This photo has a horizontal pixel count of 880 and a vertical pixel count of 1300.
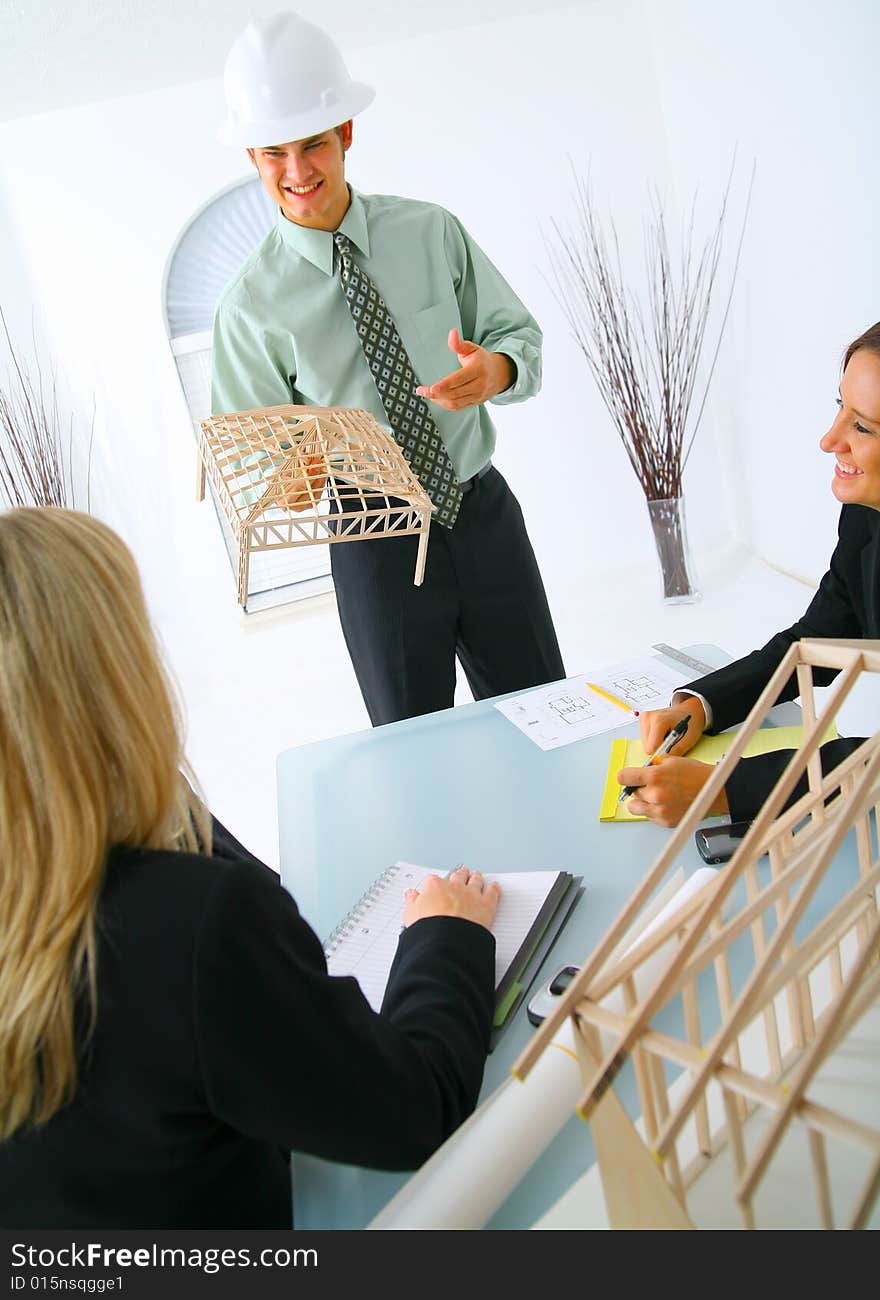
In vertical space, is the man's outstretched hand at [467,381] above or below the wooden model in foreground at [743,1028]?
above

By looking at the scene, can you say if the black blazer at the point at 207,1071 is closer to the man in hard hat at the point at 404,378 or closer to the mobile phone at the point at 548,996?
the mobile phone at the point at 548,996

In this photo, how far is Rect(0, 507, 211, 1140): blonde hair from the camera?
729 mm

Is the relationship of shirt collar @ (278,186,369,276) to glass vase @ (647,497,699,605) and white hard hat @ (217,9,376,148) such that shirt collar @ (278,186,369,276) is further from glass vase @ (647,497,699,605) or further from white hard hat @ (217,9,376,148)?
glass vase @ (647,497,699,605)

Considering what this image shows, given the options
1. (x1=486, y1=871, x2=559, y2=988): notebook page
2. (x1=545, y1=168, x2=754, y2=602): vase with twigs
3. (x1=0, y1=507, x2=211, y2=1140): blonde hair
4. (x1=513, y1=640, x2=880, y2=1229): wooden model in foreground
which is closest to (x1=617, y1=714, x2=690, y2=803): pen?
(x1=486, y1=871, x2=559, y2=988): notebook page

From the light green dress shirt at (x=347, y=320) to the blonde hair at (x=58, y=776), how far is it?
1359 millimetres

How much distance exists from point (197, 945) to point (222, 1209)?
266 mm

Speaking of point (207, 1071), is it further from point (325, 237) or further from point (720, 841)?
point (325, 237)

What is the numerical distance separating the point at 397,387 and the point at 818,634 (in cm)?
96

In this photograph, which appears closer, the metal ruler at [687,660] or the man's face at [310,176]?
the metal ruler at [687,660]

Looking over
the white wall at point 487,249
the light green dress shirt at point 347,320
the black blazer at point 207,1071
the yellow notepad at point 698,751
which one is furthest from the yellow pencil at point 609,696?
the white wall at point 487,249

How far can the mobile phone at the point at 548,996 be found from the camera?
0.95 metres

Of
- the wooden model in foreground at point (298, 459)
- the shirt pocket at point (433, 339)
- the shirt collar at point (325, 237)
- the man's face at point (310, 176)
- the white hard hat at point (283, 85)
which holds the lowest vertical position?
the wooden model in foreground at point (298, 459)

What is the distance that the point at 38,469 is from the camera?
153 inches

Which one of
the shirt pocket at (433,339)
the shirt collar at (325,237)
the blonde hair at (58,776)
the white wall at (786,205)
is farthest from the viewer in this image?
the white wall at (786,205)
